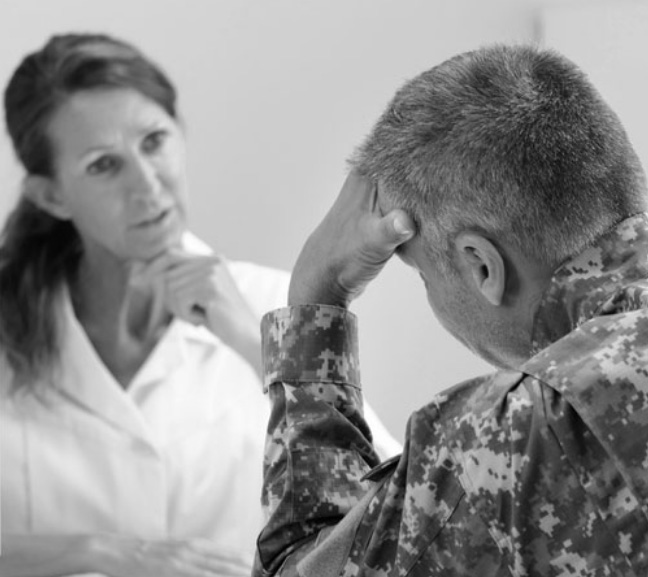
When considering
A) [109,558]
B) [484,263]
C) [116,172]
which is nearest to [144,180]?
[116,172]

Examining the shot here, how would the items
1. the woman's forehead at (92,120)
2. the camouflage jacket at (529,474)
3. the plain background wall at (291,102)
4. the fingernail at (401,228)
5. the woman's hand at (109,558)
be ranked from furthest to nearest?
the plain background wall at (291,102)
the woman's forehead at (92,120)
the woman's hand at (109,558)
the fingernail at (401,228)
the camouflage jacket at (529,474)

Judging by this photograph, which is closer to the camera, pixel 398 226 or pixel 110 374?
pixel 398 226

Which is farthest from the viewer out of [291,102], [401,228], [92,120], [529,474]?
[291,102]

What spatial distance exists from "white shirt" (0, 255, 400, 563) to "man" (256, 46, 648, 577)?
0.74 metres

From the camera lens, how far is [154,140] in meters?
1.69

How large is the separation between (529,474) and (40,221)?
110cm

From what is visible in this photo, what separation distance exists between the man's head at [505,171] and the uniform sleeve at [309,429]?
95 mm

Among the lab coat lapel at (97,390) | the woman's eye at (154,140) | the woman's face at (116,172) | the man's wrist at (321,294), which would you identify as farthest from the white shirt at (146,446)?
the man's wrist at (321,294)

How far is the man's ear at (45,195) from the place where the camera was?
166 cm

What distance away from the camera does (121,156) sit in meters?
1.65

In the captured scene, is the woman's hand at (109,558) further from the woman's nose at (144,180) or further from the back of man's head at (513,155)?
the back of man's head at (513,155)

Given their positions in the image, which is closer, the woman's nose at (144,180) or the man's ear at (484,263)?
the man's ear at (484,263)

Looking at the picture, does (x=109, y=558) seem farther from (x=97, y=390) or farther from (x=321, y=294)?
(x=321, y=294)

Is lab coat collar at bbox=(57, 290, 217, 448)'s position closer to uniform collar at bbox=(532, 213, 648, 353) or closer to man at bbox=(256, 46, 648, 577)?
man at bbox=(256, 46, 648, 577)
